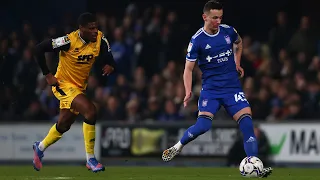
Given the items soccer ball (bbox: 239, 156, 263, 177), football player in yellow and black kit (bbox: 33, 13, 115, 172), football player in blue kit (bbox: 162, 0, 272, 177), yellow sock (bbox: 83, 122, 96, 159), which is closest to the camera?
soccer ball (bbox: 239, 156, 263, 177)

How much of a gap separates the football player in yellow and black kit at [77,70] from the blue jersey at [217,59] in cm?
167

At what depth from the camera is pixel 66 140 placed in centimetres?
2088

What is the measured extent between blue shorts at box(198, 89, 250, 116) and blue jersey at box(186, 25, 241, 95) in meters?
0.06

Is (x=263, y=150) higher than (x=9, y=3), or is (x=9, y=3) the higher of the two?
(x=9, y=3)

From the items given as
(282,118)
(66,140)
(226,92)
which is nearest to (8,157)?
(66,140)

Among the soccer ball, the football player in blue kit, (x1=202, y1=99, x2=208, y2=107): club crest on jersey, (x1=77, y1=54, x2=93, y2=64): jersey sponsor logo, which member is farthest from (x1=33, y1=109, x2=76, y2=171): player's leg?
the soccer ball

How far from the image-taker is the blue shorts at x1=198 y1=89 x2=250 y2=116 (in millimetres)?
13164

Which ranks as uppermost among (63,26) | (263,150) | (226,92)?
(63,26)

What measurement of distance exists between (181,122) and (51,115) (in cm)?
340

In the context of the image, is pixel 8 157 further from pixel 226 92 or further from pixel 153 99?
pixel 226 92

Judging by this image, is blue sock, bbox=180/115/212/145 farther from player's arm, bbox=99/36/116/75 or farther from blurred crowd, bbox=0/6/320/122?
blurred crowd, bbox=0/6/320/122

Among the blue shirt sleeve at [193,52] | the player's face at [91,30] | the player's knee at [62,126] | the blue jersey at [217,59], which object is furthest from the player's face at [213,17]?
the player's knee at [62,126]

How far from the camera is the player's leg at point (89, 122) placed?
1398cm

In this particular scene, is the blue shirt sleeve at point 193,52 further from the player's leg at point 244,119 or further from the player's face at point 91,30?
the player's face at point 91,30
